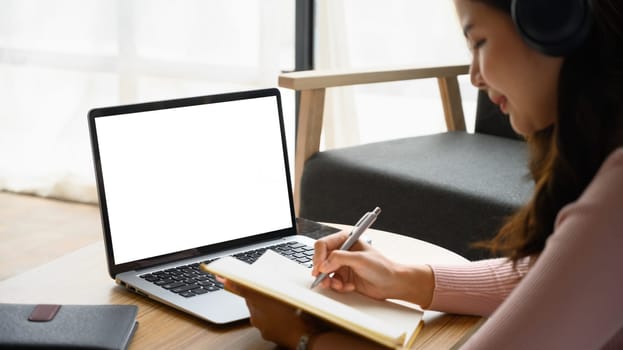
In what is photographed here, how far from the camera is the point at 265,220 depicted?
1.21 metres

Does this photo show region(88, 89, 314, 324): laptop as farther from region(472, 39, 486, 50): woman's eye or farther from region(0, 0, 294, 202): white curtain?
region(0, 0, 294, 202): white curtain

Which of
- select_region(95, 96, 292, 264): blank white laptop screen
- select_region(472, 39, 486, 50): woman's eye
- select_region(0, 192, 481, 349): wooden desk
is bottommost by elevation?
select_region(0, 192, 481, 349): wooden desk

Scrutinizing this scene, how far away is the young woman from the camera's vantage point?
0.62 meters

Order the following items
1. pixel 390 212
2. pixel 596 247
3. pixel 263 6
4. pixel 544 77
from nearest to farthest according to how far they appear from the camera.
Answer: pixel 596 247 → pixel 544 77 → pixel 390 212 → pixel 263 6

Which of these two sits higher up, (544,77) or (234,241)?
(544,77)

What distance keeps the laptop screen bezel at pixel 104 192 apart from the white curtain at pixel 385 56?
1615 mm

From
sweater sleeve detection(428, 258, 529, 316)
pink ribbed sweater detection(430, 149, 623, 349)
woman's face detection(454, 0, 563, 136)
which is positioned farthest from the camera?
sweater sleeve detection(428, 258, 529, 316)

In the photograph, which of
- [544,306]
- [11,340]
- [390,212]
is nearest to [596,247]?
[544,306]

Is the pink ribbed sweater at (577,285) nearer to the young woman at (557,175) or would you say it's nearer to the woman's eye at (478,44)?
the young woman at (557,175)

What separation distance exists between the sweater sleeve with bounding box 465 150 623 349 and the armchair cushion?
101 cm

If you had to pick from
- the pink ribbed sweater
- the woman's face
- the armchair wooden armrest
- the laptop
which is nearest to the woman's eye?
the woman's face

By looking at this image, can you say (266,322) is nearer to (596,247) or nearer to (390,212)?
(596,247)

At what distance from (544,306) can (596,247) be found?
0.07 m

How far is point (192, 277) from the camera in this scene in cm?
106
